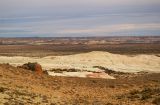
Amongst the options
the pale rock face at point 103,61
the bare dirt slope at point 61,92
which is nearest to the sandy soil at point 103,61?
the pale rock face at point 103,61

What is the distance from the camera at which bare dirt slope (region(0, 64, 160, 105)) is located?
20.5 meters

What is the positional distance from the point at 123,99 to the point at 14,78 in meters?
6.80

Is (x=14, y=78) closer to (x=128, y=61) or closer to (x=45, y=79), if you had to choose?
(x=45, y=79)

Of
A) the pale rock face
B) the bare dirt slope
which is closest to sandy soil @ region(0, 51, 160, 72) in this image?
the pale rock face

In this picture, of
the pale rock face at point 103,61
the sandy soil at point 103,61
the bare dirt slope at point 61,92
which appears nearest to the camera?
the bare dirt slope at point 61,92

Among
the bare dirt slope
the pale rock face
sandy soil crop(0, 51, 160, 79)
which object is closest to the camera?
the bare dirt slope

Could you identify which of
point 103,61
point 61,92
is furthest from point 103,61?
point 61,92

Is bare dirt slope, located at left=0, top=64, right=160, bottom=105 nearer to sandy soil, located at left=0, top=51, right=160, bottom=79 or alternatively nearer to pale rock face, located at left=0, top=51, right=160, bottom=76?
sandy soil, located at left=0, top=51, right=160, bottom=79

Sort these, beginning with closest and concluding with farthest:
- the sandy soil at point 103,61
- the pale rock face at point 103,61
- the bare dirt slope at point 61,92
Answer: the bare dirt slope at point 61,92 → the sandy soil at point 103,61 → the pale rock face at point 103,61

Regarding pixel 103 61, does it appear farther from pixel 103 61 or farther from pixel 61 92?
pixel 61 92

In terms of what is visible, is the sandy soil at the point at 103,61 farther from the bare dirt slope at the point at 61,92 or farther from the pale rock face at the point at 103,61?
the bare dirt slope at the point at 61,92

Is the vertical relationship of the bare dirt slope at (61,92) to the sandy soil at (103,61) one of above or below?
above

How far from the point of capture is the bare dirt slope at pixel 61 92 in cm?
2055

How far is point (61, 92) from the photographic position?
961 inches
